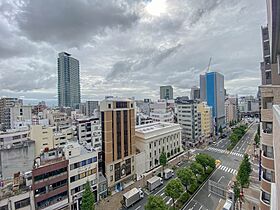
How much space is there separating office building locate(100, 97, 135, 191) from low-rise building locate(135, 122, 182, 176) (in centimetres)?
275

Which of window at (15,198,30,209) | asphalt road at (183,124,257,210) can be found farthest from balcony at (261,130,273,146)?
window at (15,198,30,209)

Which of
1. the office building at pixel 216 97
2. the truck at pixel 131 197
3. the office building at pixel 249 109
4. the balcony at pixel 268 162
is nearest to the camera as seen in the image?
the balcony at pixel 268 162

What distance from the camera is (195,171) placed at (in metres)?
29.6

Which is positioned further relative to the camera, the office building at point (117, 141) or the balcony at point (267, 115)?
the office building at point (117, 141)

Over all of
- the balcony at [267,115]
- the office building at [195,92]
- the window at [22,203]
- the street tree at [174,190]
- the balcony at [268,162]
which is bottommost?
the street tree at [174,190]

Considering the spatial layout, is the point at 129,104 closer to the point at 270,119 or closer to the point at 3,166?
the point at 3,166

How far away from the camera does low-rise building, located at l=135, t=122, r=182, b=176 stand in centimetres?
3623

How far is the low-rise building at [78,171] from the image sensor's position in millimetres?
23797

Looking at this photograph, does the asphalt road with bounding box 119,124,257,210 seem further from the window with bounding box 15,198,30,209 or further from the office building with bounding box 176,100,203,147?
the window with bounding box 15,198,30,209

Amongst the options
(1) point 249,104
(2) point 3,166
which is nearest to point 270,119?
(2) point 3,166

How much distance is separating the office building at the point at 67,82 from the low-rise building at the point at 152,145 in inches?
4819

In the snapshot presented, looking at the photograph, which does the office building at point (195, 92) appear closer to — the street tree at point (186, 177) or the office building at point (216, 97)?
the office building at point (216, 97)

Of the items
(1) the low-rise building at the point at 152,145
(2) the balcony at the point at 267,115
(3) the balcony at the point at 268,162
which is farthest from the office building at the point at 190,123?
(2) the balcony at the point at 267,115

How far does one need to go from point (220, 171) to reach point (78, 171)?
26.0 meters
